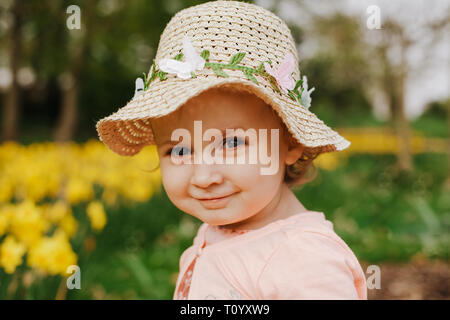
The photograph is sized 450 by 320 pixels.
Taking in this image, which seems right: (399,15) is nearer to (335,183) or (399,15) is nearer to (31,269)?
(335,183)

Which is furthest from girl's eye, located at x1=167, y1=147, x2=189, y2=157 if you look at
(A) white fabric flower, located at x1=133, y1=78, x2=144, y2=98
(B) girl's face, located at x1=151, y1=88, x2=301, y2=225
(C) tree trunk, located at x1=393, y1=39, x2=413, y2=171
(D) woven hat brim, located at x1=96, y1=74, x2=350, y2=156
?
(C) tree trunk, located at x1=393, y1=39, x2=413, y2=171

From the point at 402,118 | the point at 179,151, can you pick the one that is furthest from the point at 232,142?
the point at 402,118

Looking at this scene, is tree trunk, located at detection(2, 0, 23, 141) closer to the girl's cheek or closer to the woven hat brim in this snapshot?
the woven hat brim

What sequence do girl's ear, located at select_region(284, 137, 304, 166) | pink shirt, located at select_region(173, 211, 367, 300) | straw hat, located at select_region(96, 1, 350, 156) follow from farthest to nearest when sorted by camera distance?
girl's ear, located at select_region(284, 137, 304, 166), straw hat, located at select_region(96, 1, 350, 156), pink shirt, located at select_region(173, 211, 367, 300)

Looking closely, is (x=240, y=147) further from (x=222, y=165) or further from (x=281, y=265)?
(x=281, y=265)

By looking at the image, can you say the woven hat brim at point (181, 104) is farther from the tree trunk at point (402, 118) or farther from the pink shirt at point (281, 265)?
the tree trunk at point (402, 118)

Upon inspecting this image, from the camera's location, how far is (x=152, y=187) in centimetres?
436

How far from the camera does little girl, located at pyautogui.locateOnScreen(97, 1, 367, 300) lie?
1107mm

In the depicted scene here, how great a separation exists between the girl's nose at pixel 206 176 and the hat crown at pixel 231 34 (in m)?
0.30

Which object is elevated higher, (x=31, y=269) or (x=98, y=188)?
(x=98, y=188)

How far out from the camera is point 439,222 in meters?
4.43

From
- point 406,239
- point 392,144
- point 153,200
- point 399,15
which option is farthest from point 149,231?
point 392,144

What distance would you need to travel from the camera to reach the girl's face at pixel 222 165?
1146mm

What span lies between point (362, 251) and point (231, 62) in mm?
2884
